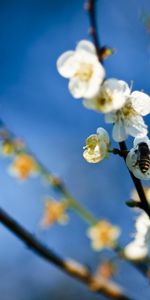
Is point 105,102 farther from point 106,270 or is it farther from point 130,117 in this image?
point 106,270

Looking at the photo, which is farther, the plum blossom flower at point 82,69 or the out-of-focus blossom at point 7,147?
the out-of-focus blossom at point 7,147

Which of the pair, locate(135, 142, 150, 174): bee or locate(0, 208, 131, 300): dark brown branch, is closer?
locate(135, 142, 150, 174): bee

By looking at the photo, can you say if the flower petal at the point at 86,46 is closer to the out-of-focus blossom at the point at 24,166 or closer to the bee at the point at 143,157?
the bee at the point at 143,157

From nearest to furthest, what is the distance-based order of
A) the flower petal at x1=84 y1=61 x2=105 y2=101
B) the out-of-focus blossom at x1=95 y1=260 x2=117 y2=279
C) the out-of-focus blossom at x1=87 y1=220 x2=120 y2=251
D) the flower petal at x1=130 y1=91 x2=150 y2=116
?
the flower petal at x1=84 y1=61 x2=105 y2=101 → the flower petal at x1=130 y1=91 x2=150 y2=116 → the out-of-focus blossom at x1=95 y1=260 x2=117 y2=279 → the out-of-focus blossom at x1=87 y1=220 x2=120 y2=251

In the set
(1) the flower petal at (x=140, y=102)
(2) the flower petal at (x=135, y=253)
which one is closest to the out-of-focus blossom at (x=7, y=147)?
(2) the flower petal at (x=135, y=253)

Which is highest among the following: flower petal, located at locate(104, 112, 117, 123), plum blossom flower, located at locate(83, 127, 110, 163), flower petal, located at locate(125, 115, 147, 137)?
flower petal, located at locate(125, 115, 147, 137)

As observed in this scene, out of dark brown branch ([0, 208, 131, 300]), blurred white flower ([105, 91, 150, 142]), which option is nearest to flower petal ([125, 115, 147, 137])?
blurred white flower ([105, 91, 150, 142])

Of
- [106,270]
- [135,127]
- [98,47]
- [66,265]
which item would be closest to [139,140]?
[135,127]

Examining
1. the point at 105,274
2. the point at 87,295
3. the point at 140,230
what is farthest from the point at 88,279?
the point at 87,295

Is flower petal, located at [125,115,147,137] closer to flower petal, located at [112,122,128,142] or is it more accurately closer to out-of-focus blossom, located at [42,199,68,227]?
flower petal, located at [112,122,128,142]
